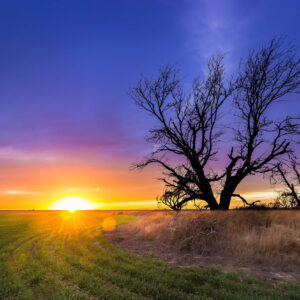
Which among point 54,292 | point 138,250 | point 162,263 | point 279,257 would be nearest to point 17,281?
point 54,292

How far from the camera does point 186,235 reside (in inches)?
503

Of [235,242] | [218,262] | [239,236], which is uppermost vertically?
[239,236]

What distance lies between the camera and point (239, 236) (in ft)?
37.0

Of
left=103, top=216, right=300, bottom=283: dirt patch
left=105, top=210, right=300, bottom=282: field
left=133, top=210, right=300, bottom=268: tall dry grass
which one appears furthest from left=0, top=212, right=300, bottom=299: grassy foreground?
left=133, top=210, right=300, bottom=268: tall dry grass

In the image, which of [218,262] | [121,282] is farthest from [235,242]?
[121,282]

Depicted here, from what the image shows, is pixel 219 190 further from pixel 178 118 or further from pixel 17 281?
pixel 17 281

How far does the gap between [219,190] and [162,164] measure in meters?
4.73

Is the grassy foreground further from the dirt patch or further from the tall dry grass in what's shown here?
the tall dry grass

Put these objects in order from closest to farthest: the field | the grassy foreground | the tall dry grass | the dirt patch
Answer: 1. the grassy foreground
2. the dirt patch
3. the field
4. the tall dry grass

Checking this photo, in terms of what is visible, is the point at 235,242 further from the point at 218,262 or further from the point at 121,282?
the point at 121,282

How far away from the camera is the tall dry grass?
962cm

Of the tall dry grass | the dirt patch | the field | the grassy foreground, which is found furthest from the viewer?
the tall dry grass

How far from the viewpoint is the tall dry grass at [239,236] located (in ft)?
31.6

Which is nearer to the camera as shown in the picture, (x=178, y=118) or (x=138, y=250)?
(x=138, y=250)
